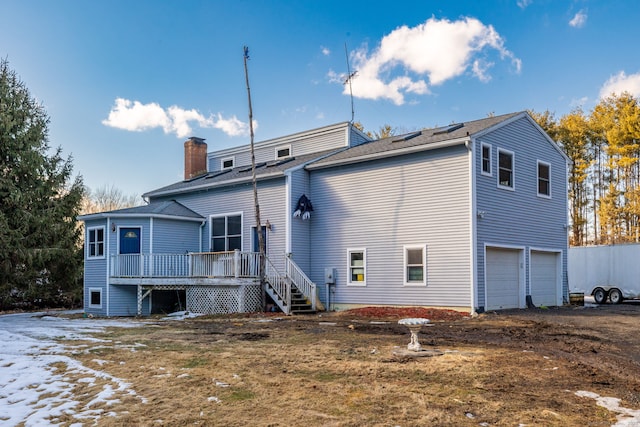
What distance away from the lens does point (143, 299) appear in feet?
63.6

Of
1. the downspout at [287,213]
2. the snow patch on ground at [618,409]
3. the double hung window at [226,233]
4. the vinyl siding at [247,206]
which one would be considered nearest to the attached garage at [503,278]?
the downspout at [287,213]

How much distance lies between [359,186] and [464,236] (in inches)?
164

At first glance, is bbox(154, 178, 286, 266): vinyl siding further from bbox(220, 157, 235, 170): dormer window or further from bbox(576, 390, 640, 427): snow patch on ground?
bbox(576, 390, 640, 427): snow patch on ground

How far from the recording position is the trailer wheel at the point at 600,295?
73.9 feet

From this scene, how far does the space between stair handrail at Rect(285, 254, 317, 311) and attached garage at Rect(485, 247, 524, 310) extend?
5428 millimetres

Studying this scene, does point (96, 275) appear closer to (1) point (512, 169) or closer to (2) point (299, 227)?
(2) point (299, 227)

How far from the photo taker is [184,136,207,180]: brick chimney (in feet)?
88.6

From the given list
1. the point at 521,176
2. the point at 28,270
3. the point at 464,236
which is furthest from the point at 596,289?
the point at 28,270

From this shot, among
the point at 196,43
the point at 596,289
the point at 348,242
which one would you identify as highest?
the point at 196,43

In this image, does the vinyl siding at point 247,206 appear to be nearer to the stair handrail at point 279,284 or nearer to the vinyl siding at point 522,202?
the stair handrail at point 279,284

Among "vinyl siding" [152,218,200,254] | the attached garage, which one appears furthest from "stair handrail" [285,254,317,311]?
the attached garage

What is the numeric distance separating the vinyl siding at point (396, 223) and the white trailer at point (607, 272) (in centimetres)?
1062

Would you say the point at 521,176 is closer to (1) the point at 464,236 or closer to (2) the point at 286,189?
(1) the point at 464,236

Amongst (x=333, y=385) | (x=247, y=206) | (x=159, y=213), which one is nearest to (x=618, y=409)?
(x=333, y=385)
